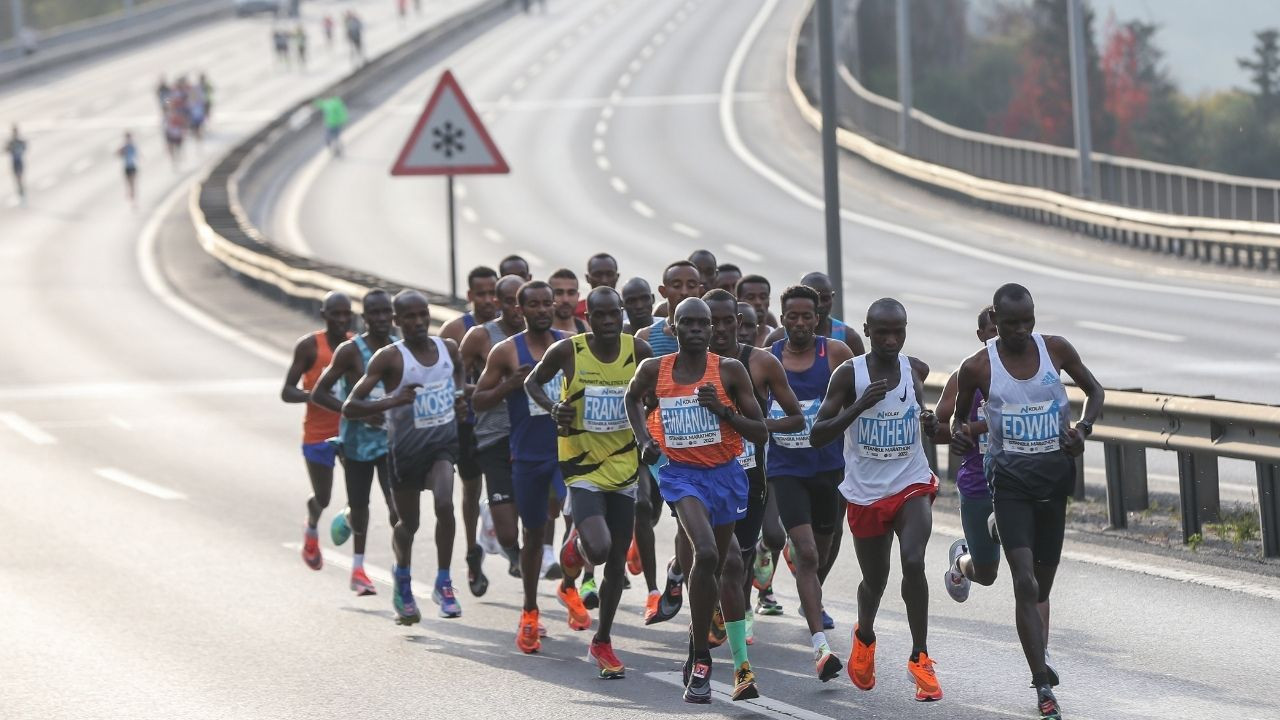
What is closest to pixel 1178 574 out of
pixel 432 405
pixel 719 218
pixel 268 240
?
pixel 432 405

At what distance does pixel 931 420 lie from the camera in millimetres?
9141

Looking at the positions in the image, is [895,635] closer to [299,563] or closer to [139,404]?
[299,563]

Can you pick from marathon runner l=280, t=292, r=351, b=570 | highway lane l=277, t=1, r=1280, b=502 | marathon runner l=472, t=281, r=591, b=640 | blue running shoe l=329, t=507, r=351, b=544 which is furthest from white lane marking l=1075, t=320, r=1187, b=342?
marathon runner l=472, t=281, r=591, b=640

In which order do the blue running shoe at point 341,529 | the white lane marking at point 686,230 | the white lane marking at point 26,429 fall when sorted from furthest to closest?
the white lane marking at point 686,230 → the white lane marking at point 26,429 → the blue running shoe at point 341,529

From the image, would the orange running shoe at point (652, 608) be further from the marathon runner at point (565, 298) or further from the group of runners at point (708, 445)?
the marathon runner at point (565, 298)

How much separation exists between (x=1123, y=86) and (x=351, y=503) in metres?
66.5

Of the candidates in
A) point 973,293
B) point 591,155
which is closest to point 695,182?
point 591,155

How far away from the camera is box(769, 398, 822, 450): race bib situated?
33.3ft

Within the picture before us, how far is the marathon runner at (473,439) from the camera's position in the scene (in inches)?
476

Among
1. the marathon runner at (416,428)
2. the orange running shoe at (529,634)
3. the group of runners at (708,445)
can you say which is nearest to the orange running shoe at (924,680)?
the group of runners at (708,445)

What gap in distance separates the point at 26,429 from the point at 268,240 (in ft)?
49.5

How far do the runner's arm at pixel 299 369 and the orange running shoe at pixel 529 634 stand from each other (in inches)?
103

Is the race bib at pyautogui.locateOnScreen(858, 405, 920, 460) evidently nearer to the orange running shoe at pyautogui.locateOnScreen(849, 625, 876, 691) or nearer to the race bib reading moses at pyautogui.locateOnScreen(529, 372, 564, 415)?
the orange running shoe at pyautogui.locateOnScreen(849, 625, 876, 691)

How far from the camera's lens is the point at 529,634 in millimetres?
10594
